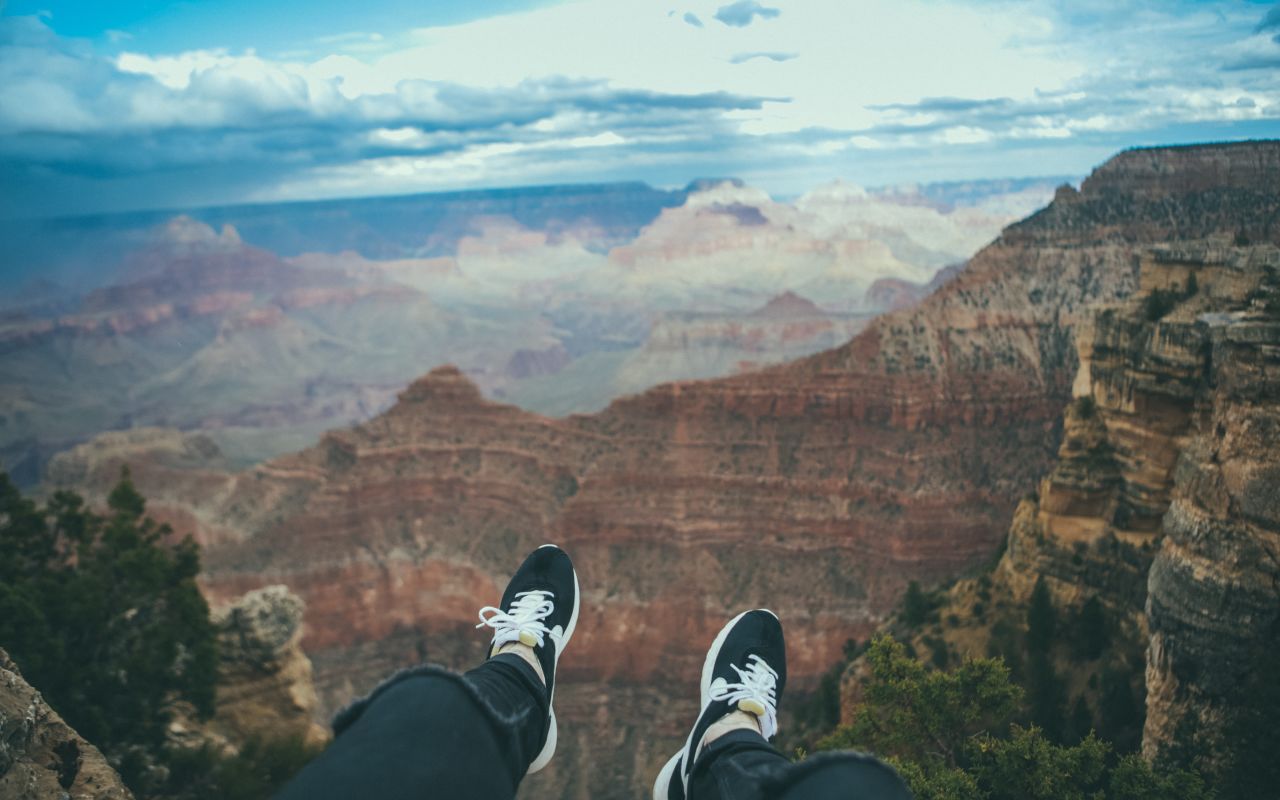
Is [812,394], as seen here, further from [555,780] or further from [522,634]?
[522,634]

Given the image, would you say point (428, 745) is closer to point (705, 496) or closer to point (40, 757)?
point (40, 757)

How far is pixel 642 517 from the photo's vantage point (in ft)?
197

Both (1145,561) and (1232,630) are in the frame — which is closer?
(1232,630)

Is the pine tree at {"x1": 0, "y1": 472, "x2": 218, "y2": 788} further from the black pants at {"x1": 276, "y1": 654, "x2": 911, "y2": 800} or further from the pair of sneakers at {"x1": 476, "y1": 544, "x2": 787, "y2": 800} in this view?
the black pants at {"x1": 276, "y1": 654, "x2": 911, "y2": 800}

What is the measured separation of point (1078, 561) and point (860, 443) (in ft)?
98.2

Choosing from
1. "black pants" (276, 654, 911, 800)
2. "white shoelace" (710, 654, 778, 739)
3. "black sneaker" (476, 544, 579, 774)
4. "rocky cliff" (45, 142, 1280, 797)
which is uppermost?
"black pants" (276, 654, 911, 800)

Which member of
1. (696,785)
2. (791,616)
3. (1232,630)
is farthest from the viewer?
(791,616)

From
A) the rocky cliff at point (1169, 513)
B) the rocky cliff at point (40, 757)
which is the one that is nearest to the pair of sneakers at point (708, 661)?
the rocky cliff at point (40, 757)

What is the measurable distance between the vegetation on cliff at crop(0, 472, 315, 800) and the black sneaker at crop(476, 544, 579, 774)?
1297cm

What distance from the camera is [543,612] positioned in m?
9.13

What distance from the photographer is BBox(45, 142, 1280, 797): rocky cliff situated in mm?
51656

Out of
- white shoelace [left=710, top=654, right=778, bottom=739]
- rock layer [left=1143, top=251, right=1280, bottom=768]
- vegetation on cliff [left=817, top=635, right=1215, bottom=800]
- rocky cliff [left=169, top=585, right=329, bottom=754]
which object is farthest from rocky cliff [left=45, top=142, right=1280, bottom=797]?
white shoelace [left=710, top=654, right=778, bottom=739]

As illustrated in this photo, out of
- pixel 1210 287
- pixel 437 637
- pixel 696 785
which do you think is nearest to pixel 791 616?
pixel 437 637

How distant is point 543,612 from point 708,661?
2.05 meters
